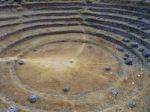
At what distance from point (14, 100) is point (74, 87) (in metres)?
3.81

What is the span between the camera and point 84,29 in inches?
1091

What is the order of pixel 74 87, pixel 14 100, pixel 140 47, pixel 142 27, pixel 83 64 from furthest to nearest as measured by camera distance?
1. pixel 142 27
2. pixel 140 47
3. pixel 83 64
4. pixel 74 87
5. pixel 14 100

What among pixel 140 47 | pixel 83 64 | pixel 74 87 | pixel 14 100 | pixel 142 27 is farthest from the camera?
pixel 142 27

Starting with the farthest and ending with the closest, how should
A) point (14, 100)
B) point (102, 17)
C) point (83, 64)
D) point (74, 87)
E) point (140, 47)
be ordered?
1. point (102, 17)
2. point (140, 47)
3. point (83, 64)
4. point (74, 87)
5. point (14, 100)

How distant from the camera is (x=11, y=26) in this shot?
27.0 metres

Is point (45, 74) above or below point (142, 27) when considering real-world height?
below

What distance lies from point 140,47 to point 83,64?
4820mm

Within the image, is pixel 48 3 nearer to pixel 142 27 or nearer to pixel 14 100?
pixel 142 27

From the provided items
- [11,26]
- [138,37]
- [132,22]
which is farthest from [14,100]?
[132,22]

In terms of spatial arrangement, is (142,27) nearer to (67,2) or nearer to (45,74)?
(67,2)

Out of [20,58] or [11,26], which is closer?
[20,58]

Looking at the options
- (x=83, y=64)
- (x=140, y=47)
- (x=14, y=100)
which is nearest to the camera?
(x=14, y=100)

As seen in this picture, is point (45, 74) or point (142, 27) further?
point (142, 27)

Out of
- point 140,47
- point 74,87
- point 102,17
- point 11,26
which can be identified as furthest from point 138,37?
point 11,26
